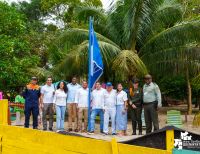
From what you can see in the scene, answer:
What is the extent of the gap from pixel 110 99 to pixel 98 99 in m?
0.35

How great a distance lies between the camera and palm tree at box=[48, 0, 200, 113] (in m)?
18.6

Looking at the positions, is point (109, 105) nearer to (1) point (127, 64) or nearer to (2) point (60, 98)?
(2) point (60, 98)

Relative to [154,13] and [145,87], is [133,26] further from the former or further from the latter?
[145,87]

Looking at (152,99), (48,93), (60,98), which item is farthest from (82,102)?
(152,99)

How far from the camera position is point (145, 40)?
20781 mm

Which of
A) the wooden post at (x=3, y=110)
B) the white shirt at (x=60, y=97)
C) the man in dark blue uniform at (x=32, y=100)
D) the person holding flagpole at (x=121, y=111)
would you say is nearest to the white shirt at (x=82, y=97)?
the white shirt at (x=60, y=97)

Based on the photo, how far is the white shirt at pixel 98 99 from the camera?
13.5 m

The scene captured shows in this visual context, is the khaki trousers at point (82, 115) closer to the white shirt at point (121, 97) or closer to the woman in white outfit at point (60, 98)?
the woman in white outfit at point (60, 98)

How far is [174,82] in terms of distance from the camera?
104ft

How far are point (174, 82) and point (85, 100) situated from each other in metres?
18.6

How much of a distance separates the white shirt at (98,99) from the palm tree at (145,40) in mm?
4038

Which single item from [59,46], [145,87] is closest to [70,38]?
[59,46]

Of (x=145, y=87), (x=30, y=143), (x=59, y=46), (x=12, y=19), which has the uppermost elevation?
(x=12, y=19)
